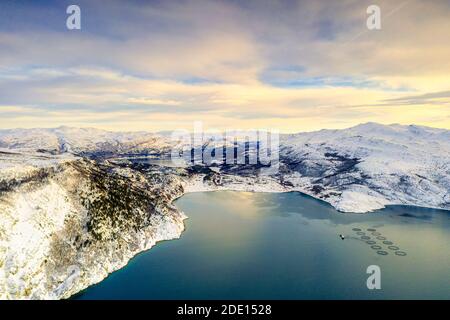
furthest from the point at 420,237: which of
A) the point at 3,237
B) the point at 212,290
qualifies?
the point at 3,237

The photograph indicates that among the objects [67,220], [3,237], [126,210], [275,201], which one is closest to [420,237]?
[275,201]

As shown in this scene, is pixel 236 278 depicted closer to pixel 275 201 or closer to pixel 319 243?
pixel 319 243

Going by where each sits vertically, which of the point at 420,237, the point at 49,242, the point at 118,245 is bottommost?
the point at 420,237

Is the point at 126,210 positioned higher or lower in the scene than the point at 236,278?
higher

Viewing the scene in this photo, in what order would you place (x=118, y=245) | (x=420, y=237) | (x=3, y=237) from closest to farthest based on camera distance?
(x=3, y=237) → (x=118, y=245) → (x=420, y=237)

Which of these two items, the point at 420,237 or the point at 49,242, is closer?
the point at 49,242
